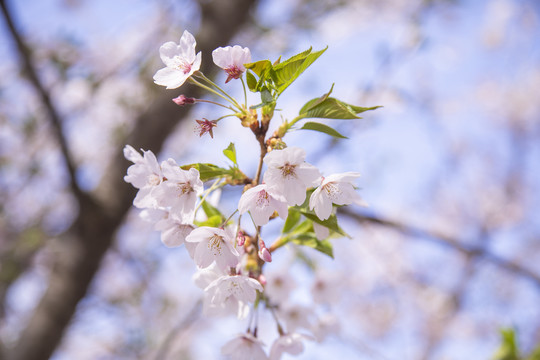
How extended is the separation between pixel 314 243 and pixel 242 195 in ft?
0.77

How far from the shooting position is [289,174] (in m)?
0.60

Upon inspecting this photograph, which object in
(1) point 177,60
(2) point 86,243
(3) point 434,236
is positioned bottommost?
(1) point 177,60

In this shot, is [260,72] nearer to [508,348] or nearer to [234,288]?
[234,288]

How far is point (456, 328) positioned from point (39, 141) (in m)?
10.6

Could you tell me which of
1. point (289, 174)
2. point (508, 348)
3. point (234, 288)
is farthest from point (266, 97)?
point (508, 348)

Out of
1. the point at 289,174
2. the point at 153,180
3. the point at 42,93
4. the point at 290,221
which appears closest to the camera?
the point at 289,174

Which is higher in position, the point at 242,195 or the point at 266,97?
the point at 266,97

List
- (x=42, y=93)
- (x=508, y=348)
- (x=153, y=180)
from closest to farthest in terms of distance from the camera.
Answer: (x=153, y=180) → (x=508, y=348) → (x=42, y=93)

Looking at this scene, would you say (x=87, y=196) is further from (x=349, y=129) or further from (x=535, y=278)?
(x=535, y=278)

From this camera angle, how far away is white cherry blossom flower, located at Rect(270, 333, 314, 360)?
33.1 inches

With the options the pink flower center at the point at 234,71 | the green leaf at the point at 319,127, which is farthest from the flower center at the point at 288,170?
the pink flower center at the point at 234,71

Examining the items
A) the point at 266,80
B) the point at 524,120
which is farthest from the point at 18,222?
the point at 524,120

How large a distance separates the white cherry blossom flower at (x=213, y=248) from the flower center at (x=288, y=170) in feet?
0.54

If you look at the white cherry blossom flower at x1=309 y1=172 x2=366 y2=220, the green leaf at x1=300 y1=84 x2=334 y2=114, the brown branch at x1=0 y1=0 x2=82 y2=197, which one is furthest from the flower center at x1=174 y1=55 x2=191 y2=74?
the brown branch at x1=0 y1=0 x2=82 y2=197
